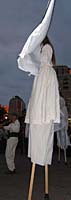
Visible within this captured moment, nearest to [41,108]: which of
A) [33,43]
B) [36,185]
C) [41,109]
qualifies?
[41,109]

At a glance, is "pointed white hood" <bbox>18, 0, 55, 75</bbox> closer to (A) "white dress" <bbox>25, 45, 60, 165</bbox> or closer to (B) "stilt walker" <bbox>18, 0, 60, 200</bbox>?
(B) "stilt walker" <bbox>18, 0, 60, 200</bbox>

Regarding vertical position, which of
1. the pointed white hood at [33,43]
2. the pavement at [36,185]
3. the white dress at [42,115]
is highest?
the pointed white hood at [33,43]

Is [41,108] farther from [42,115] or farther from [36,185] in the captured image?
[36,185]

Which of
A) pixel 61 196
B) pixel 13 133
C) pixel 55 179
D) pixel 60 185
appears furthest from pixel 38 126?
pixel 13 133

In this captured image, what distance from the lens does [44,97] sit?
5.69 metres

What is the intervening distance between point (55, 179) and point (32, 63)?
420cm

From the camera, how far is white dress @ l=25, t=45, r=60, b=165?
5.65 meters

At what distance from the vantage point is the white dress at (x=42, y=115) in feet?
18.5

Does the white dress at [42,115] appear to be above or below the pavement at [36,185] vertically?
above

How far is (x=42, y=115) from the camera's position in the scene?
565 centimetres

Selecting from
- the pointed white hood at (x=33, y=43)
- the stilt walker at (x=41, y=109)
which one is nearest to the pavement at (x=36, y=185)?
the stilt walker at (x=41, y=109)

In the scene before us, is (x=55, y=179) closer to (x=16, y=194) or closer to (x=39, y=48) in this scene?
(x=16, y=194)

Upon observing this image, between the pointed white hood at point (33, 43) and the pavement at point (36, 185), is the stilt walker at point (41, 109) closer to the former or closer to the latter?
the pointed white hood at point (33, 43)

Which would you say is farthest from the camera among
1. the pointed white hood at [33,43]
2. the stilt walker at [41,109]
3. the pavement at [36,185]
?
the pavement at [36,185]
